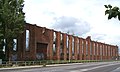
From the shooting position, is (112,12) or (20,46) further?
(20,46)

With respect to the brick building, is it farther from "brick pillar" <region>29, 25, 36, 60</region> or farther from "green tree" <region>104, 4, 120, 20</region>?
"green tree" <region>104, 4, 120, 20</region>

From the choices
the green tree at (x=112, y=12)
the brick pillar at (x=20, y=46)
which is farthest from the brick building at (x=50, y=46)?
the green tree at (x=112, y=12)

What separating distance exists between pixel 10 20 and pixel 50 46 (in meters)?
30.0

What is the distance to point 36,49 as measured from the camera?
76.9 meters

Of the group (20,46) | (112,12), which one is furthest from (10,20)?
(112,12)

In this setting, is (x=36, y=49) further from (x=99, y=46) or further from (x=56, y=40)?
(x=99, y=46)

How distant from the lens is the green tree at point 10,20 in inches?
2255

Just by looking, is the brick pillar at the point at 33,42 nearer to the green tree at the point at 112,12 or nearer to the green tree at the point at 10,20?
the green tree at the point at 10,20

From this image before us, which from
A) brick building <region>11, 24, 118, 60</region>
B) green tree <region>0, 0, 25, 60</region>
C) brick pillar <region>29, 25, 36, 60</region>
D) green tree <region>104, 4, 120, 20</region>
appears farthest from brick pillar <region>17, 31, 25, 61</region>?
green tree <region>104, 4, 120, 20</region>

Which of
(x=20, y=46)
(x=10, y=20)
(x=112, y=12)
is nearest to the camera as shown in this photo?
(x=112, y=12)

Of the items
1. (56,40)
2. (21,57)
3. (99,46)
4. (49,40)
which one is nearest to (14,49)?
(21,57)

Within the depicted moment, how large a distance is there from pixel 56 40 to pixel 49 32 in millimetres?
6473

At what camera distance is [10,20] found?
57.6m

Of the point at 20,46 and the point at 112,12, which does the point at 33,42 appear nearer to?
the point at 20,46
